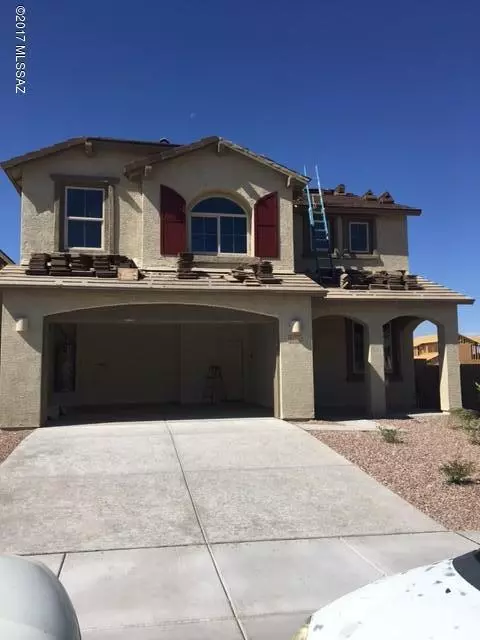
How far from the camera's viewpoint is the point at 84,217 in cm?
1448

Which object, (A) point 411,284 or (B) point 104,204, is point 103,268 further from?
(A) point 411,284

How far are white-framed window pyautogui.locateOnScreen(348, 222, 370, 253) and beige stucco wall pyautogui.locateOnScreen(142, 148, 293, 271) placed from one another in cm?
340

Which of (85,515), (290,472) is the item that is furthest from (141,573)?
(290,472)

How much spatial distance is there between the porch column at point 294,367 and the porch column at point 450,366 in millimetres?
4283

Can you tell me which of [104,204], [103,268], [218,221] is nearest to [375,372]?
[218,221]

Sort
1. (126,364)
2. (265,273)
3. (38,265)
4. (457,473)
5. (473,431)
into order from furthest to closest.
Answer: (126,364), (265,273), (38,265), (473,431), (457,473)

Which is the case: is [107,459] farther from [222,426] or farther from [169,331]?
[169,331]

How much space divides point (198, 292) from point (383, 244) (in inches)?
284

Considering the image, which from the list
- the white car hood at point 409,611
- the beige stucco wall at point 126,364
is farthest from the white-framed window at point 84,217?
the white car hood at point 409,611

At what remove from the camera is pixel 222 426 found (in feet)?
41.2

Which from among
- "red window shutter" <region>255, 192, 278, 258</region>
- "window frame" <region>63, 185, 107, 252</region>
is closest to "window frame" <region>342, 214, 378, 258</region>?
"red window shutter" <region>255, 192, 278, 258</region>

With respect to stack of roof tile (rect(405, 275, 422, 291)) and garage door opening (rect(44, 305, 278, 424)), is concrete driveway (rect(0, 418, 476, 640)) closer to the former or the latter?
garage door opening (rect(44, 305, 278, 424))

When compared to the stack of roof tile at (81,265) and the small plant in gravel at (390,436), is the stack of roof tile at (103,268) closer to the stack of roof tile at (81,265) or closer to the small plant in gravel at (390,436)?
the stack of roof tile at (81,265)

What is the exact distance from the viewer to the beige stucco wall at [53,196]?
1398cm
